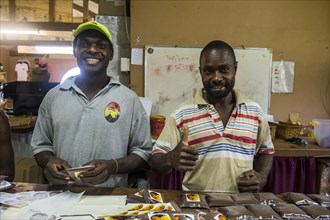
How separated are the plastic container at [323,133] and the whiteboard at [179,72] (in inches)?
33.1

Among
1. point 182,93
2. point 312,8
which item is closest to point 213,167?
point 182,93

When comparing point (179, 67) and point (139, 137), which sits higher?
point (179, 67)

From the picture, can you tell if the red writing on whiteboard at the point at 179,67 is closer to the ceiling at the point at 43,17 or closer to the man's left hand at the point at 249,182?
the man's left hand at the point at 249,182

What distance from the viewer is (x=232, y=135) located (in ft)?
4.93

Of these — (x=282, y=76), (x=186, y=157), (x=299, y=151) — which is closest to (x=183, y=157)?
(x=186, y=157)

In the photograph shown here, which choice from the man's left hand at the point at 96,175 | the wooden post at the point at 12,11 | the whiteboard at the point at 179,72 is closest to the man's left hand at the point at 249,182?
the man's left hand at the point at 96,175

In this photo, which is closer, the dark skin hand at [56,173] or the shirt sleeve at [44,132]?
the dark skin hand at [56,173]

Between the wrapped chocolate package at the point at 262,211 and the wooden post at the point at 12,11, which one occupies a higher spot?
the wooden post at the point at 12,11

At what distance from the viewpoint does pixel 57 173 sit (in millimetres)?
1323

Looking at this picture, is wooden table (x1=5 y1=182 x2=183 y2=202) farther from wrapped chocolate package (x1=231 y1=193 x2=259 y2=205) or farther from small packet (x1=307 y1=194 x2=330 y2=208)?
small packet (x1=307 y1=194 x2=330 y2=208)

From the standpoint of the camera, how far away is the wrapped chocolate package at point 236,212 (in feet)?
3.43

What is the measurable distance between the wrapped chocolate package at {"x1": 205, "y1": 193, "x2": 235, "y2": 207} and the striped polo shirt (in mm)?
258

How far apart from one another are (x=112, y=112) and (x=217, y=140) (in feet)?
1.86

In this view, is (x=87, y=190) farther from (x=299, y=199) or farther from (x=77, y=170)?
(x=299, y=199)
